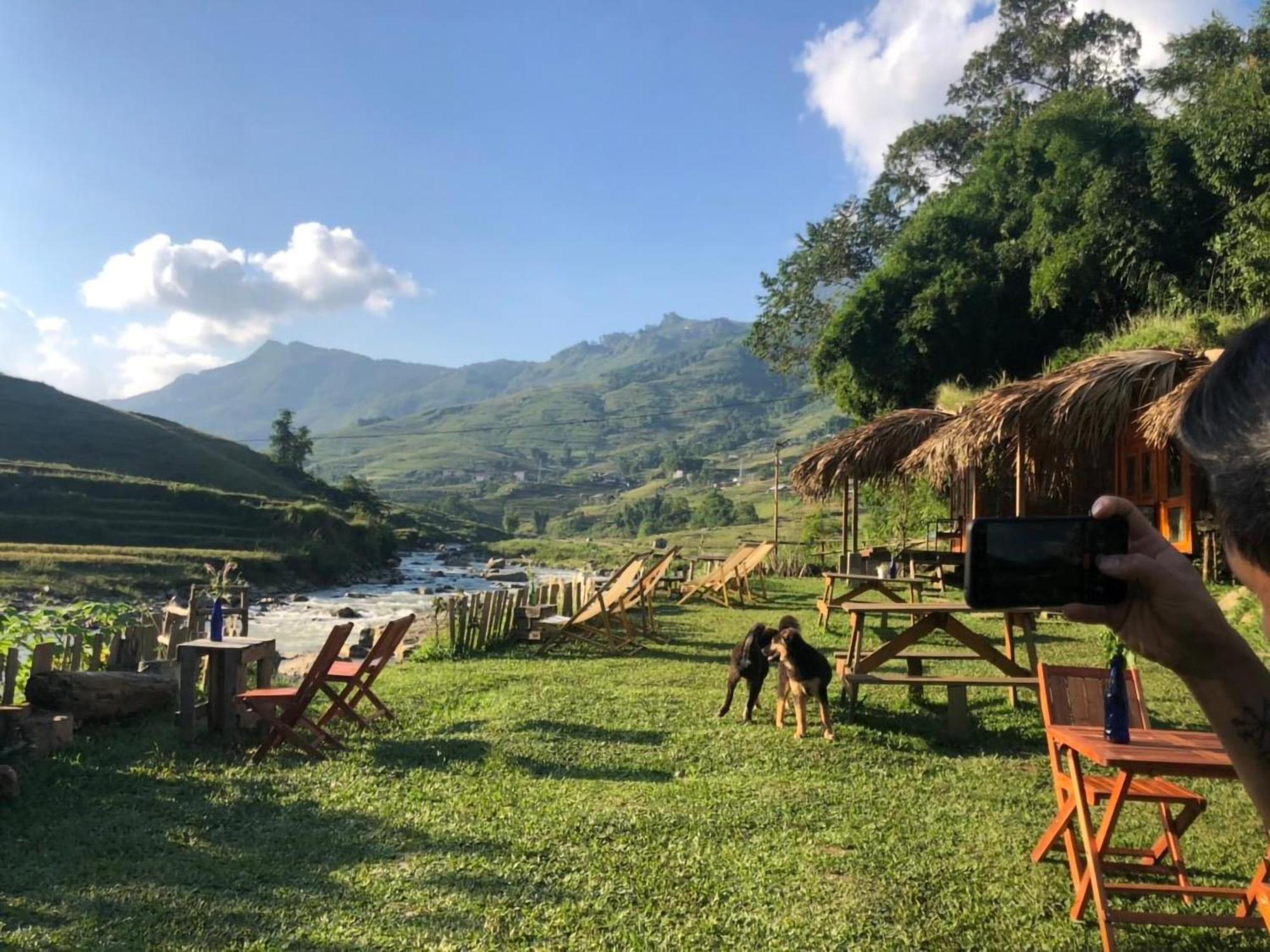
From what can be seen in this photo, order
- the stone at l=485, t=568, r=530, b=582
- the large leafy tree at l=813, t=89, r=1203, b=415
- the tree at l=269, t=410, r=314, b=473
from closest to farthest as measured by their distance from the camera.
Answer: the large leafy tree at l=813, t=89, r=1203, b=415, the stone at l=485, t=568, r=530, b=582, the tree at l=269, t=410, r=314, b=473

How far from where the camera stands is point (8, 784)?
14.4 feet

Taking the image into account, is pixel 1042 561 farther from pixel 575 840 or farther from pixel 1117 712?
pixel 575 840

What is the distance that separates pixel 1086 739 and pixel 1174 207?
59.5 feet

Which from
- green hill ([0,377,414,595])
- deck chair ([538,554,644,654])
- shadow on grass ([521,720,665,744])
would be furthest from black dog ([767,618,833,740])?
green hill ([0,377,414,595])

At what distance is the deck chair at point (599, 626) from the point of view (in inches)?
395

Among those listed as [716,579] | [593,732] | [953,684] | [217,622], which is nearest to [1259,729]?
[953,684]

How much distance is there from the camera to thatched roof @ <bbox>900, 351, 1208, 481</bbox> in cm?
885

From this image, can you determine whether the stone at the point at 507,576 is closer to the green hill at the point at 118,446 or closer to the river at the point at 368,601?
the river at the point at 368,601

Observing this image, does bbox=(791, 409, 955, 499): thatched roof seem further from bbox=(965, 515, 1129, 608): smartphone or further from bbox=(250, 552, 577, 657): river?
bbox=(965, 515, 1129, 608): smartphone

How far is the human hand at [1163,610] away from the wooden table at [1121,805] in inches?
80.3

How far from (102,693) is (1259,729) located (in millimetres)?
6577

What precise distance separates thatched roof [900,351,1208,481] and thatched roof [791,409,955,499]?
247 cm

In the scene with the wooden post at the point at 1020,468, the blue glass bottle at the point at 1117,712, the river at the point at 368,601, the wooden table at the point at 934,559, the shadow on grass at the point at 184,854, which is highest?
the wooden post at the point at 1020,468

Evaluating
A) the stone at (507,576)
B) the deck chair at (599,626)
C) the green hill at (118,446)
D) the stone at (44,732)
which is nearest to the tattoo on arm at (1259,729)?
the stone at (44,732)
